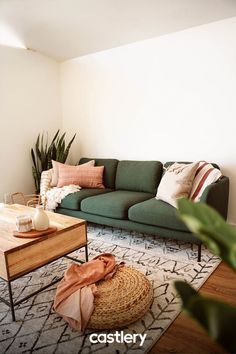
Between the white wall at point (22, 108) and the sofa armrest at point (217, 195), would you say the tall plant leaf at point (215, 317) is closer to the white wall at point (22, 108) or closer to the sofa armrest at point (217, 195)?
the sofa armrest at point (217, 195)

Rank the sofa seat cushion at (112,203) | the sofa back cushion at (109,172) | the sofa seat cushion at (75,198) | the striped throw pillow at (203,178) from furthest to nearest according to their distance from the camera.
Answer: the sofa back cushion at (109,172)
the sofa seat cushion at (75,198)
the sofa seat cushion at (112,203)
the striped throw pillow at (203,178)

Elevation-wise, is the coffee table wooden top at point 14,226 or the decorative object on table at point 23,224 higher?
the decorative object on table at point 23,224

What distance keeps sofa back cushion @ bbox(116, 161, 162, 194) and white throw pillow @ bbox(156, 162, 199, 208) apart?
0.41 m

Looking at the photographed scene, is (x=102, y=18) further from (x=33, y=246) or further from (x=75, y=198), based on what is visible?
(x=33, y=246)

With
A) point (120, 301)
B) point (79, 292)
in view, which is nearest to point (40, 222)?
point (79, 292)

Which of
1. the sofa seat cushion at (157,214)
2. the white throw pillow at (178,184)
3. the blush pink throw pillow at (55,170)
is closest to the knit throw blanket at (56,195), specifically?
the blush pink throw pillow at (55,170)

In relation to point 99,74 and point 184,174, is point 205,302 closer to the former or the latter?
point 184,174

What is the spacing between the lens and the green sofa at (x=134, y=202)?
2295 millimetres

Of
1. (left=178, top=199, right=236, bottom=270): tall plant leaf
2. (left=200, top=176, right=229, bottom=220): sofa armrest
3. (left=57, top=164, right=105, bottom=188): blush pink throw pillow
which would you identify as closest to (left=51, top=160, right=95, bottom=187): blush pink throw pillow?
(left=57, top=164, right=105, bottom=188): blush pink throw pillow

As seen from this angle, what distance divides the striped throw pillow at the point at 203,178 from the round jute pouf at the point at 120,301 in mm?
1060

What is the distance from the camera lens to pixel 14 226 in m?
2.04

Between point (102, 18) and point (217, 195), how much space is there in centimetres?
216

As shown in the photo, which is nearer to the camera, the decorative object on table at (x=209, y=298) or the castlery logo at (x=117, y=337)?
the decorative object on table at (x=209, y=298)

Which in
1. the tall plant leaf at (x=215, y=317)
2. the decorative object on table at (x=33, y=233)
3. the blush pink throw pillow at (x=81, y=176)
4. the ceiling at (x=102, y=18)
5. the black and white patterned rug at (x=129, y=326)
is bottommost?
the black and white patterned rug at (x=129, y=326)
